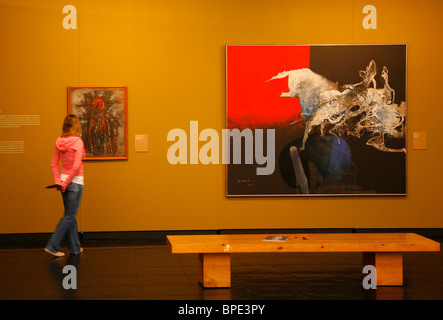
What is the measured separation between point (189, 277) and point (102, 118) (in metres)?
3.25

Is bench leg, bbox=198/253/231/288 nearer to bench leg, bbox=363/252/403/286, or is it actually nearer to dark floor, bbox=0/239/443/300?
dark floor, bbox=0/239/443/300

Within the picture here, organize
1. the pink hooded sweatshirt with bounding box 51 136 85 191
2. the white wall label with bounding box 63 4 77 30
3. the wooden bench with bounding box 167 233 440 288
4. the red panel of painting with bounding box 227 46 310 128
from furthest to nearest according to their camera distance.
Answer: the red panel of painting with bounding box 227 46 310 128 → the white wall label with bounding box 63 4 77 30 → the pink hooded sweatshirt with bounding box 51 136 85 191 → the wooden bench with bounding box 167 233 440 288

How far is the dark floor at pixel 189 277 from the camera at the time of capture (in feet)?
16.7

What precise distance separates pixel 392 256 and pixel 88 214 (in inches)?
175

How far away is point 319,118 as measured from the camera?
8.58 metres

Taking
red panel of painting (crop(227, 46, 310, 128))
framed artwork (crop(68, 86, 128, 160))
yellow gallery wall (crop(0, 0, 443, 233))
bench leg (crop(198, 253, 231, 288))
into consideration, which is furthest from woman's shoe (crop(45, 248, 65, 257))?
red panel of painting (crop(227, 46, 310, 128))

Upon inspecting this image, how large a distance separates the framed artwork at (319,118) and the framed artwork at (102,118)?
139cm

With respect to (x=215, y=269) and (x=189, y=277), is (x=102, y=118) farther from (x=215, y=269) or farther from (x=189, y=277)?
(x=215, y=269)

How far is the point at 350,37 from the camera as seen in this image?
862 centimetres

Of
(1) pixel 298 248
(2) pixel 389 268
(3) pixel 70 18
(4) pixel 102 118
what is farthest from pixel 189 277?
(3) pixel 70 18

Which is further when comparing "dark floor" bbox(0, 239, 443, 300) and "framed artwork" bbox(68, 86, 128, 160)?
"framed artwork" bbox(68, 86, 128, 160)

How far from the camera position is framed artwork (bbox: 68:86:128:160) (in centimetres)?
836

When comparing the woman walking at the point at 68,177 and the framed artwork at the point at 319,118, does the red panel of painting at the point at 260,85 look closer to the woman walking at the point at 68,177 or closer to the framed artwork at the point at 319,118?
the framed artwork at the point at 319,118

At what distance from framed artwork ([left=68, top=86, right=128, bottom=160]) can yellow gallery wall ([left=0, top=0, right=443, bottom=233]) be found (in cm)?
9
